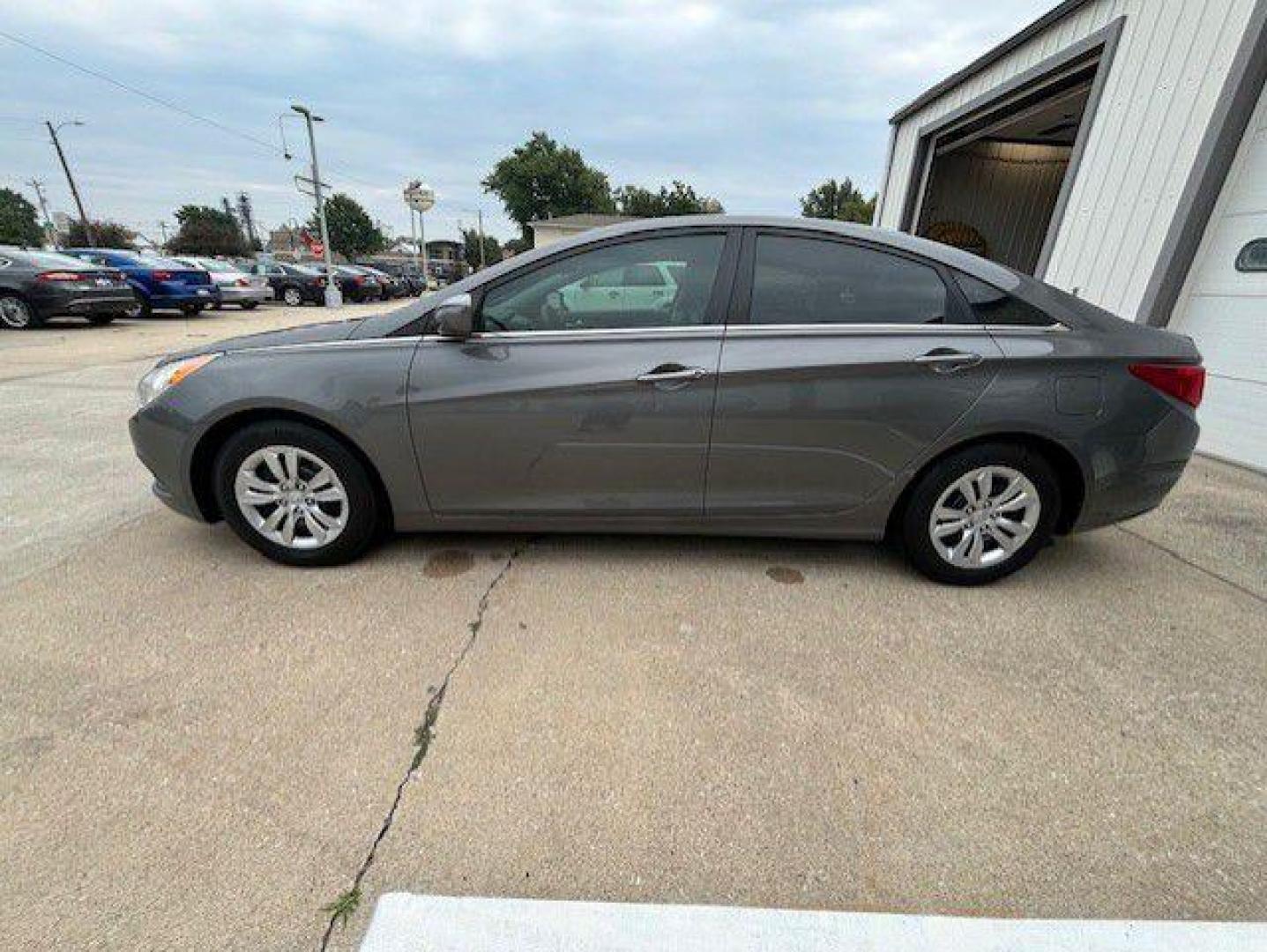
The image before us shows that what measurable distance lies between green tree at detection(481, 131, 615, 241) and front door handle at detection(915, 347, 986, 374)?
60274mm

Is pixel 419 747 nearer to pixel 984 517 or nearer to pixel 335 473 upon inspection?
pixel 335 473

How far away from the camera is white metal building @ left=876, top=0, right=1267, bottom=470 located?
14.5 ft

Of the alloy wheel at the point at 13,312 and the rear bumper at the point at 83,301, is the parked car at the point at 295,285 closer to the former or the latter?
the rear bumper at the point at 83,301

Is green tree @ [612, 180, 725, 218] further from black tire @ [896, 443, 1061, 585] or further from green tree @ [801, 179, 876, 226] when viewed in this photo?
black tire @ [896, 443, 1061, 585]

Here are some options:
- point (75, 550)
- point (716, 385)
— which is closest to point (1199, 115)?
point (716, 385)

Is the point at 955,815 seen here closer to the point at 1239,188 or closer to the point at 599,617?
the point at 599,617

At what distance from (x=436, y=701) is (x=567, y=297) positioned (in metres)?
1.61

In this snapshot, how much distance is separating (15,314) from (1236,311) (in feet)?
50.9

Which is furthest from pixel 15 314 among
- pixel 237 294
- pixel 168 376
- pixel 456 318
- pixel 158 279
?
pixel 456 318

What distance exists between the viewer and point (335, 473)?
2.55 meters

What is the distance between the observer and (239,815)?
5.05 feet

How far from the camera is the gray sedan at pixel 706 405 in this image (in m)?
2.41

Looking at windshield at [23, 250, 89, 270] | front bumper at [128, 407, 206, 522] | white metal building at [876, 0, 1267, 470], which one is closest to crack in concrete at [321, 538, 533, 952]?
front bumper at [128, 407, 206, 522]

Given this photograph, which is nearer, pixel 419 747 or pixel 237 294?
pixel 419 747
